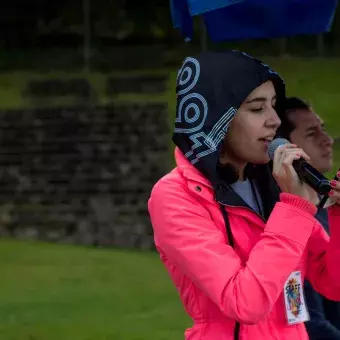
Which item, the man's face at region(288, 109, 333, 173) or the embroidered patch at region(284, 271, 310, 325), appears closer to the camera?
the embroidered patch at region(284, 271, 310, 325)

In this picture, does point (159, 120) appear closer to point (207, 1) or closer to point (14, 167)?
point (14, 167)

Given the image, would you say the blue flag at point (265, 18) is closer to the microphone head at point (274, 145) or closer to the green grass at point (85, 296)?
the microphone head at point (274, 145)

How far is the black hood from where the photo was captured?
2.36 m

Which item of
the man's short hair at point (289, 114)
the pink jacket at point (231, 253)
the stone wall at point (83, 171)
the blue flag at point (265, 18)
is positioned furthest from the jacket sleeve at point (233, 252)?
the stone wall at point (83, 171)

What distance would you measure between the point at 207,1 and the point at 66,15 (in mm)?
15410

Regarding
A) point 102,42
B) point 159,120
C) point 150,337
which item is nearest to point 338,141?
point 159,120

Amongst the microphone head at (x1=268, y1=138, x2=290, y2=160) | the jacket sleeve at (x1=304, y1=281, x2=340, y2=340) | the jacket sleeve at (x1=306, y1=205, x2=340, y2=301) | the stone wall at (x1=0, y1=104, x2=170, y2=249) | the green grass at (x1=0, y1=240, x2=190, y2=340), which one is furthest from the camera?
the stone wall at (x1=0, y1=104, x2=170, y2=249)

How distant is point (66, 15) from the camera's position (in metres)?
17.5

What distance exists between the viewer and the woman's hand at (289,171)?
7.18 feet

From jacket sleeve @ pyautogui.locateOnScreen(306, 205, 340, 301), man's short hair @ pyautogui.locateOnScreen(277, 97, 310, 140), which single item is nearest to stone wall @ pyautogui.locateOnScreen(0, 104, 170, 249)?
man's short hair @ pyautogui.locateOnScreen(277, 97, 310, 140)

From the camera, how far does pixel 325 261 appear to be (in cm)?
247

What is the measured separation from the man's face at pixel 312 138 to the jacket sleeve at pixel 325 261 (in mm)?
881

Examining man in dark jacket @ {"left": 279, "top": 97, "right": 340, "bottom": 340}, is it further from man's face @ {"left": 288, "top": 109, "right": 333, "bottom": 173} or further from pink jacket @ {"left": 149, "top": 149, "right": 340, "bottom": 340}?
pink jacket @ {"left": 149, "top": 149, "right": 340, "bottom": 340}

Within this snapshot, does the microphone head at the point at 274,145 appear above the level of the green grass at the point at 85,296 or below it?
above
